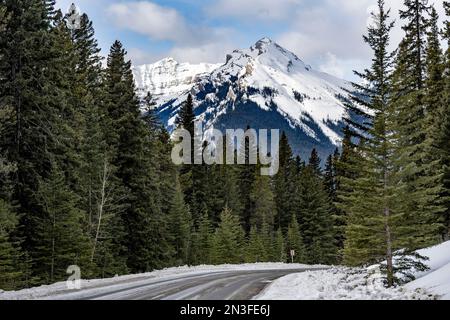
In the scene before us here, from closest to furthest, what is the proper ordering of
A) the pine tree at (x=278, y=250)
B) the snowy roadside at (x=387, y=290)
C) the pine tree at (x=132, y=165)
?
the snowy roadside at (x=387, y=290), the pine tree at (x=132, y=165), the pine tree at (x=278, y=250)

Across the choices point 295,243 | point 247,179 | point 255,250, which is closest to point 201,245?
point 255,250

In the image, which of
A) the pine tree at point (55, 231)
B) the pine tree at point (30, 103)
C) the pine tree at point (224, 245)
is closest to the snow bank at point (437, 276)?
the pine tree at point (55, 231)

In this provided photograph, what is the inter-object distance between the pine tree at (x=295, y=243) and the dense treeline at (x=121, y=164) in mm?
16415

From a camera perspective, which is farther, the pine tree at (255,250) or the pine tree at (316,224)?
the pine tree at (316,224)

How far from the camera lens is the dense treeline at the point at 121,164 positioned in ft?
55.6

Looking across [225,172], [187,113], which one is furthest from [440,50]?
[225,172]

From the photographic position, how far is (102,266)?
3272 centimetres

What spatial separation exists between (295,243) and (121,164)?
34.9m

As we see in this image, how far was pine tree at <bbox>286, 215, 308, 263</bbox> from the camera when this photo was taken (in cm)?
6456

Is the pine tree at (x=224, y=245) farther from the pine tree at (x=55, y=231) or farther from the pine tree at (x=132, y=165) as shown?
the pine tree at (x=55, y=231)

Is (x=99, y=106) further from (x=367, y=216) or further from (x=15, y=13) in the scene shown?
(x=367, y=216)

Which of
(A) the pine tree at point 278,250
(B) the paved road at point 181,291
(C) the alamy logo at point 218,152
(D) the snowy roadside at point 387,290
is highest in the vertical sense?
(C) the alamy logo at point 218,152

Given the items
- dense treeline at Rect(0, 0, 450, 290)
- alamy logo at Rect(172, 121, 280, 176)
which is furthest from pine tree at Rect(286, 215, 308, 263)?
dense treeline at Rect(0, 0, 450, 290)

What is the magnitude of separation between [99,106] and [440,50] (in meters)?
25.9
